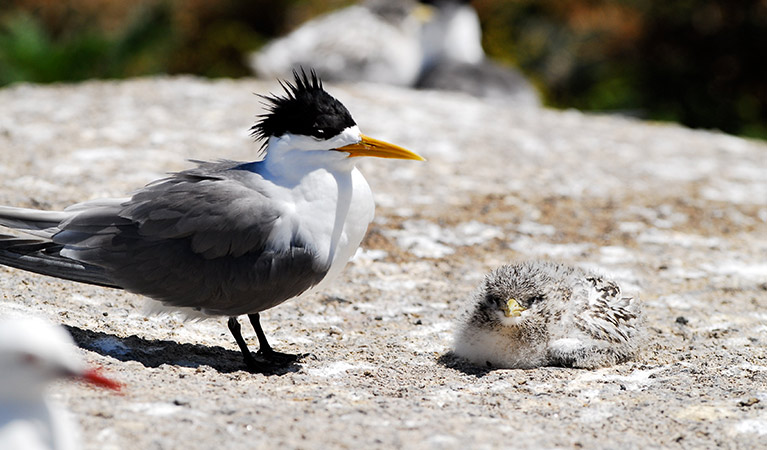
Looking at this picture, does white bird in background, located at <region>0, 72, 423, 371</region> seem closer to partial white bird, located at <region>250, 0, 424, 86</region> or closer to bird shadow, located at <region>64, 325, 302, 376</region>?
bird shadow, located at <region>64, 325, 302, 376</region>

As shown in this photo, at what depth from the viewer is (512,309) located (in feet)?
14.1

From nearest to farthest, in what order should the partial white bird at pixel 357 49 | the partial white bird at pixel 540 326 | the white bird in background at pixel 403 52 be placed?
1. the partial white bird at pixel 540 326
2. the white bird in background at pixel 403 52
3. the partial white bird at pixel 357 49

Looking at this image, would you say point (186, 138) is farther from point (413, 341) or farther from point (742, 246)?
point (742, 246)

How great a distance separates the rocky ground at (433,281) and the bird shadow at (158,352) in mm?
16

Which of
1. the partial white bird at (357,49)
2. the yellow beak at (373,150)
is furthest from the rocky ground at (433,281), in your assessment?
the partial white bird at (357,49)

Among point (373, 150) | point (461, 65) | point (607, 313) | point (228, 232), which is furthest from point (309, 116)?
point (461, 65)

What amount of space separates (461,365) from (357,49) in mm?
7777

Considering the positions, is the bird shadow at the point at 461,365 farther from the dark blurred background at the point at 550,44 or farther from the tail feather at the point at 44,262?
the dark blurred background at the point at 550,44

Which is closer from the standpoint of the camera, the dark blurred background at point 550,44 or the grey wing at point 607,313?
the grey wing at point 607,313

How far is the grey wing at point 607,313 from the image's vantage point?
14.5 feet

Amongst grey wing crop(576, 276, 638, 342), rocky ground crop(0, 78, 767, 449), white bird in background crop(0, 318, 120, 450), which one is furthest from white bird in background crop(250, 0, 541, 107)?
white bird in background crop(0, 318, 120, 450)

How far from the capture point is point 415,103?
9.66 m

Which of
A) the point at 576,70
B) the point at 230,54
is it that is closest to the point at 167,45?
the point at 230,54

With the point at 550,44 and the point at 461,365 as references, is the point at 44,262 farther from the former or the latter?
the point at 550,44
